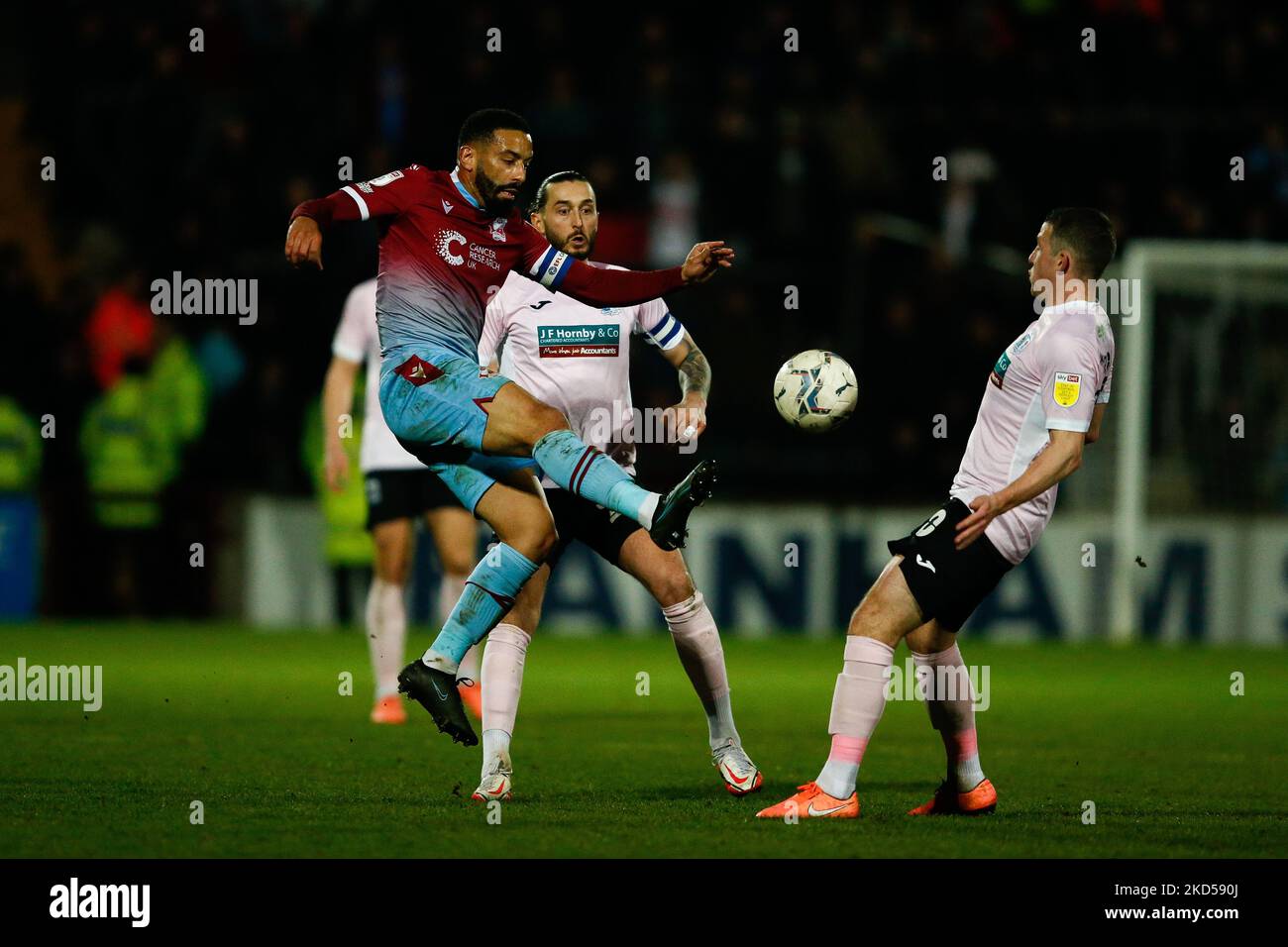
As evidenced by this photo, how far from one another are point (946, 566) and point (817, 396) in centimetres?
95

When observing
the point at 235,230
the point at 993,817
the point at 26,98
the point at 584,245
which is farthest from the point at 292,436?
the point at 993,817

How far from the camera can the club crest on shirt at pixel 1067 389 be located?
6566 mm

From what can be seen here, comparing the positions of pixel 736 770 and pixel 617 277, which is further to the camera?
pixel 736 770

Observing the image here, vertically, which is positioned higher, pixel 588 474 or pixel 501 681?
pixel 588 474

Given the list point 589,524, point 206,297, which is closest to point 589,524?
point 589,524

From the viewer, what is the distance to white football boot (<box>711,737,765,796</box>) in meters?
7.64

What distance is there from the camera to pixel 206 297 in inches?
→ 690

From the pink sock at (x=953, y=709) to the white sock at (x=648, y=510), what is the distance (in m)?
1.16

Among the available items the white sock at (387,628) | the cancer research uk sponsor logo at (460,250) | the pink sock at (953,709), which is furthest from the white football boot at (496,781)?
the white sock at (387,628)

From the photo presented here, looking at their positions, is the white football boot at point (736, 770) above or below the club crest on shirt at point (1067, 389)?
below

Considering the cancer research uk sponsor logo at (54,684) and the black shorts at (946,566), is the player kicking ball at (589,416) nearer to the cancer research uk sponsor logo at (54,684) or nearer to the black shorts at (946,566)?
the black shorts at (946,566)

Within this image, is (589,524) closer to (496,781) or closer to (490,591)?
(490,591)

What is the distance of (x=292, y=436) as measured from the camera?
17.5m

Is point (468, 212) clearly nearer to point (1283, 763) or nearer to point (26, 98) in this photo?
point (1283, 763)
